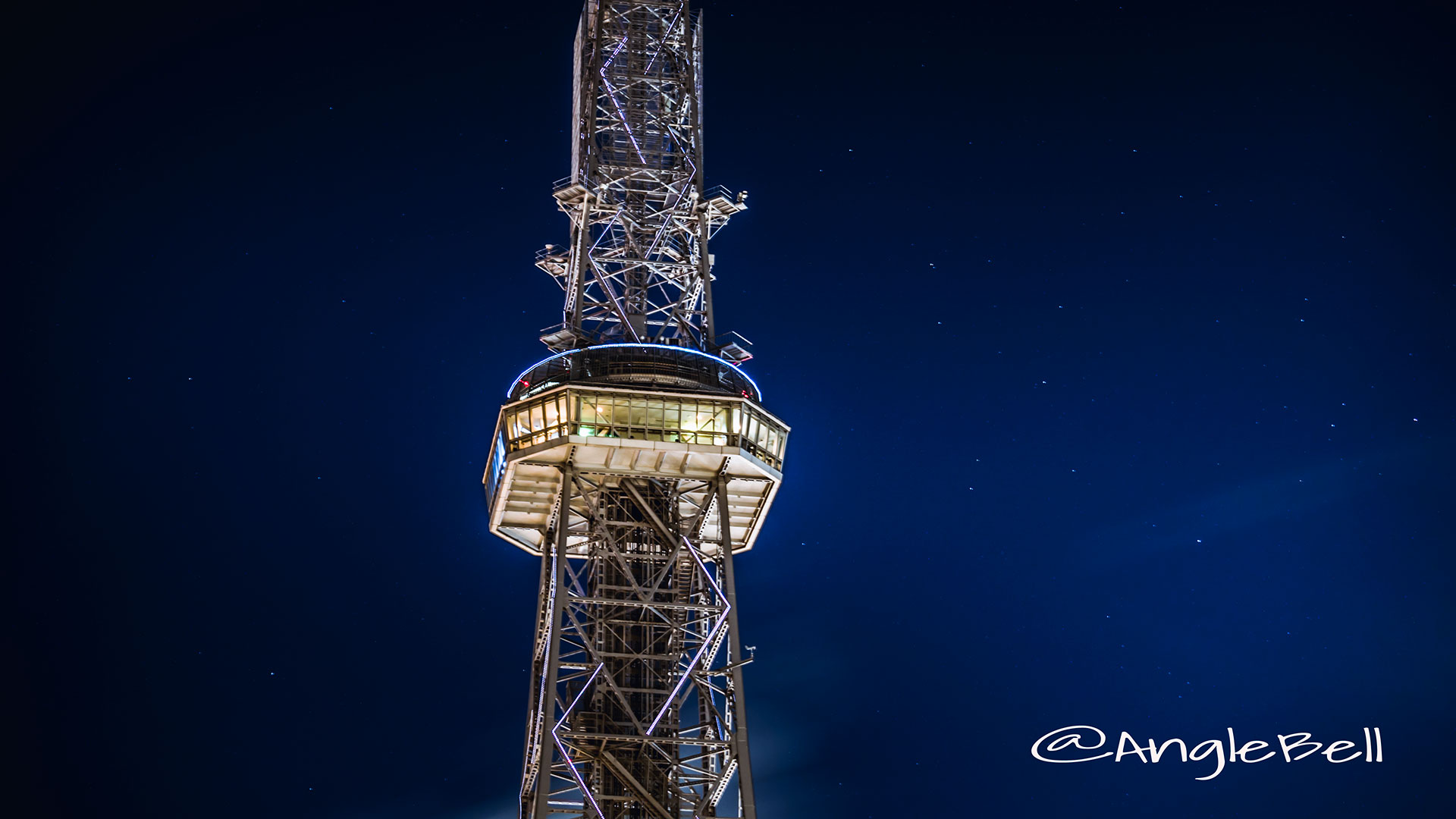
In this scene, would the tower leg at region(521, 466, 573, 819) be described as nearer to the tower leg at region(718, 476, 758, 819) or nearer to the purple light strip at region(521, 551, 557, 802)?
the purple light strip at region(521, 551, 557, 802)

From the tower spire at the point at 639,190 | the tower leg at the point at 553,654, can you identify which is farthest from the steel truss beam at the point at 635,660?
the tower spire at the point at 639,190

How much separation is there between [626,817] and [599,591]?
11.2m

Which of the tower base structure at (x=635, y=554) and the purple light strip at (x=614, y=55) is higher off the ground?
the purple light strip at (x=614, y=55)

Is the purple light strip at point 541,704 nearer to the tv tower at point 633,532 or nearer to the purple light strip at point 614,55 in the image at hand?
the tv tower at point 633,532

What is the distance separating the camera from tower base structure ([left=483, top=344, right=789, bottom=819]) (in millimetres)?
76250

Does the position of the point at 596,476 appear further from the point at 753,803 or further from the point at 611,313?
the point at 753,803

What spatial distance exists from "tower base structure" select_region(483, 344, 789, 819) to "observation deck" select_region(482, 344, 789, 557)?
0.08 m

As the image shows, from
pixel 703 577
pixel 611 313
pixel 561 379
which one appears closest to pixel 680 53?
pixel 611 313

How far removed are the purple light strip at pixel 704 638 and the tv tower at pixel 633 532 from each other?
0.33ft

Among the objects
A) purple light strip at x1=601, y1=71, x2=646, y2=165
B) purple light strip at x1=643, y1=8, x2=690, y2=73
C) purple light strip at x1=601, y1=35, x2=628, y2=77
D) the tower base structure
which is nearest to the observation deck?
the tower base structure

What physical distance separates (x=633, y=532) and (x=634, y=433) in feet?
19.7

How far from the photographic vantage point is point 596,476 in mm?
81375

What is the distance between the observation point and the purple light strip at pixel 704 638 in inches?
Result: 3044

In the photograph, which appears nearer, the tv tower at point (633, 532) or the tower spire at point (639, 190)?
the tv tower at point (633, 532)
